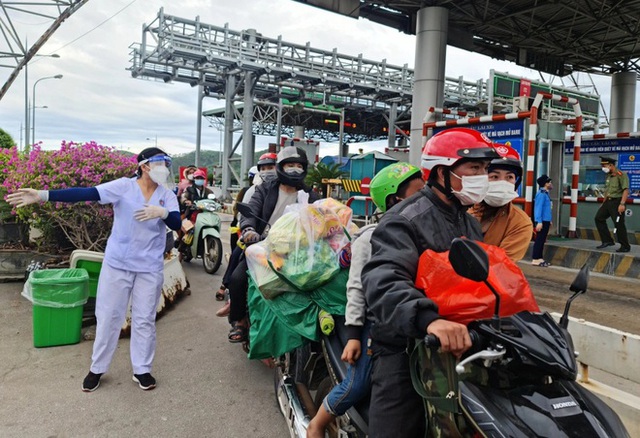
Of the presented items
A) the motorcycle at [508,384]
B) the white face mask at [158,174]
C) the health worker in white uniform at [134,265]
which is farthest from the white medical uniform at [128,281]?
the motorcycle at [508,384]

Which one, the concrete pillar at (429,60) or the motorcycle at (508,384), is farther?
the concrete pillar at (429,60)

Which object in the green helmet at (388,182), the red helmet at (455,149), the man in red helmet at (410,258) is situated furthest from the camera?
the green helmet at (388,182)

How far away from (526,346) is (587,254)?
28.5ft

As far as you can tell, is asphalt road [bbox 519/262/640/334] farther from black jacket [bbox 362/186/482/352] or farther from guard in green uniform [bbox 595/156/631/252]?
black jacket [bbox 362/186/482/352]

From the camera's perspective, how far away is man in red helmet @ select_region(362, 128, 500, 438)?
167cm

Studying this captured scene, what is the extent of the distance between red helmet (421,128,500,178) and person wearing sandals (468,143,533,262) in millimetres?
1173

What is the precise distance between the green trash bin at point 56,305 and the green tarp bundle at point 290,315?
2108 mm

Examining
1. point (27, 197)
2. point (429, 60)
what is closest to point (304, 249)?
point (27, 197)

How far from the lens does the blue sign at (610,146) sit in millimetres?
12109

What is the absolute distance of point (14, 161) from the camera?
613 centimetres

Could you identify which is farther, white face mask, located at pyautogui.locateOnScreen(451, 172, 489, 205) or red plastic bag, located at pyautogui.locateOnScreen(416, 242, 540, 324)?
white face mask, located at pyautogui.locateOnScreen(451, 172, 489, 205)

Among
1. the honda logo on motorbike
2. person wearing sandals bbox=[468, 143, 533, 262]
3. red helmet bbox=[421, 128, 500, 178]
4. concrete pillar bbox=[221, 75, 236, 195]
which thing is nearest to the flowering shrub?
person wearing sandals bbox=[468, 143, 533, 262]

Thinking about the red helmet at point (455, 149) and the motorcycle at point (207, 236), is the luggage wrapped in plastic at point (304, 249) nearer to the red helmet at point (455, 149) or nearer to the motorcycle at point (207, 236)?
the red helmet at point (455, 149)

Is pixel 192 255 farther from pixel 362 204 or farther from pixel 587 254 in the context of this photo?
pixel 362 204
